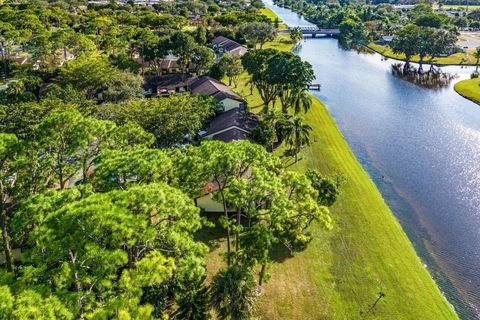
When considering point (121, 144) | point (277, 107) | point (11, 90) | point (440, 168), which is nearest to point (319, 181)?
point (121, 144)

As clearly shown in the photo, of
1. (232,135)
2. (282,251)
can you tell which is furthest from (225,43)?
(282,251)

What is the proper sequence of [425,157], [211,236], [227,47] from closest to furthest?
[211,236]
[425,157]
[227,47]

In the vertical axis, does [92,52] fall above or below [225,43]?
above

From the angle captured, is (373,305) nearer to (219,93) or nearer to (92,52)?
(219,93)

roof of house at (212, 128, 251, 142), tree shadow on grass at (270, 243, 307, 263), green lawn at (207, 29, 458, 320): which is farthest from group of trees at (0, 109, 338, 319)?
roof of house at (212, 128, 251, 142)

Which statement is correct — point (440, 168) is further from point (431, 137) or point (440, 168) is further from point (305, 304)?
point (305, 304)

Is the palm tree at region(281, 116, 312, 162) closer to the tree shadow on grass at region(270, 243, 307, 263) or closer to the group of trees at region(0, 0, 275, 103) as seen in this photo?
the tree shadow on grass at region(270, 243, 307, 263)

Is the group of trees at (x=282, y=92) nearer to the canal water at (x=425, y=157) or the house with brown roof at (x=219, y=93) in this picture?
→ the house with brown roof at (x=219, y=93)
